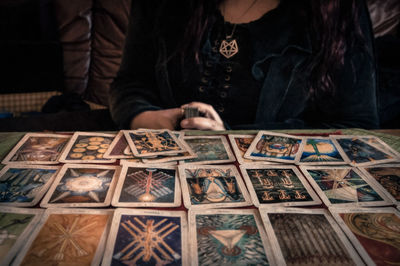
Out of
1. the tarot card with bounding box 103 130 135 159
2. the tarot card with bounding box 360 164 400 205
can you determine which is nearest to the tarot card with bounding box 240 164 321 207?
the tarot card with bounding box 360 164 400 205

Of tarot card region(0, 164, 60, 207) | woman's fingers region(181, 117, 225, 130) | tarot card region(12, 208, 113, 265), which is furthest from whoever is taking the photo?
woman's fingers region(181, 117, 225, 130)

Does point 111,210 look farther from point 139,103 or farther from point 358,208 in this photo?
point 139,103

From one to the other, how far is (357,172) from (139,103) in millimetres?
826

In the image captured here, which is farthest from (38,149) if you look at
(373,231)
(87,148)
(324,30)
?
(324,30)

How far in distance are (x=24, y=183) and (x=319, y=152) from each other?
71 cm

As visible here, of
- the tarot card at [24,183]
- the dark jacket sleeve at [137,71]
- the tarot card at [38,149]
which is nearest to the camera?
the tarot card at [24,183]

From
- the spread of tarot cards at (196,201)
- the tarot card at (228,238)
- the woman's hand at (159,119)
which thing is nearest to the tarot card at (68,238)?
the spread of tarot cards at (196,201)

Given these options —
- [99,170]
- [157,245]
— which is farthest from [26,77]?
[157,245]

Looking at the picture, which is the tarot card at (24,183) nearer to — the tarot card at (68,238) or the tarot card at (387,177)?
the tarot card at (68,238)

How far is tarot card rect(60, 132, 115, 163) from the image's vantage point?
2.31 ft

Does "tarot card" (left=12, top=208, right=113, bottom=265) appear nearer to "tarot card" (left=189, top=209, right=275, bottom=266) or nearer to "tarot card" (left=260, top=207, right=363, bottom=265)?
"tarot card" (left=189, top=209, right=275, bottom=266)

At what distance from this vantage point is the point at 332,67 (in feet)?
3.72

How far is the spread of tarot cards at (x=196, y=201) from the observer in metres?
0.46

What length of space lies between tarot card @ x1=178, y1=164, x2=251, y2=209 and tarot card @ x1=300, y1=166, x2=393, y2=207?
17 centimetres
